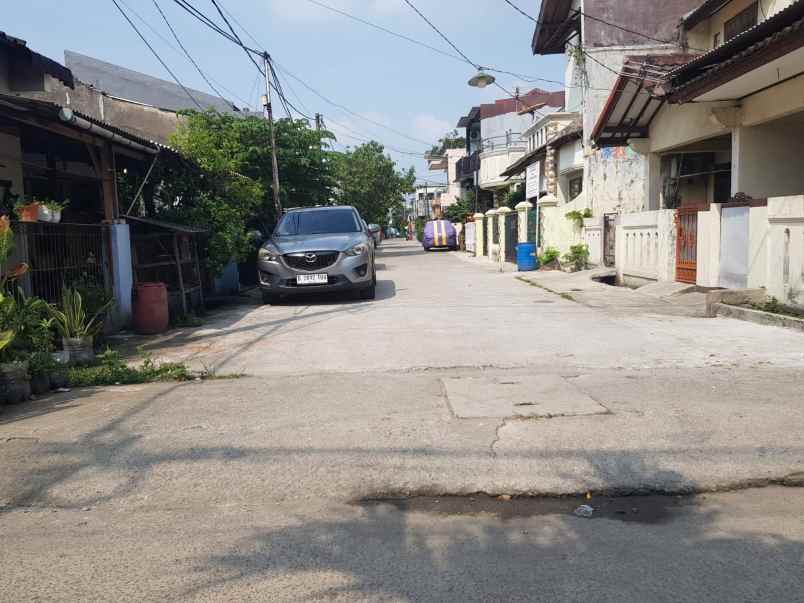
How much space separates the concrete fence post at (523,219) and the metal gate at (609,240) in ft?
16.3

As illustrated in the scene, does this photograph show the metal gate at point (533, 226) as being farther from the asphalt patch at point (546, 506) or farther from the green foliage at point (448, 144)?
the green foliage at point (448, 144)

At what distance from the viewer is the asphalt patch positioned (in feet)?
9.91

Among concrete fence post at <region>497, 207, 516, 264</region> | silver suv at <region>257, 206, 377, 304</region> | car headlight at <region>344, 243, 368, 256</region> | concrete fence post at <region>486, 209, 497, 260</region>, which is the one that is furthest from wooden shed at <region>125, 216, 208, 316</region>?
concrete fence post at <region>486, 209, 497, 260</region>

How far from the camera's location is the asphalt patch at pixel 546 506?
302cm

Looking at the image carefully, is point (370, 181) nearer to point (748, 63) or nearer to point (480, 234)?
point (480, 234)

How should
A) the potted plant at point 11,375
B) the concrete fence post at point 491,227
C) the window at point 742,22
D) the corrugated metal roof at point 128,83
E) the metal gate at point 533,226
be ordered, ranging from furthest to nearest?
the concrete fence post at point 491,227 < the corrugated metal roof at point 128,83 < the metal gate at point 533,226 < the window at point 742,22 < the potted plant at point 11,375

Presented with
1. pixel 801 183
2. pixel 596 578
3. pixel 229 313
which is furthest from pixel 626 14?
pixel 596 578

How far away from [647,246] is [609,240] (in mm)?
3199

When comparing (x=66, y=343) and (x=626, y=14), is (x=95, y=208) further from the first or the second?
(x=626, y=14)

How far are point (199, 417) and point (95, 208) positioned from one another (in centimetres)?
927

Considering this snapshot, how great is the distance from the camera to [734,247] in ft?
30.4

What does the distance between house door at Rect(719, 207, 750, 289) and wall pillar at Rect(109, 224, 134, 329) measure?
28.6 feet

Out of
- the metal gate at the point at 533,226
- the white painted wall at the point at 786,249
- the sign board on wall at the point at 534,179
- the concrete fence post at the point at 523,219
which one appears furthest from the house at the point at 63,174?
the sign board on wall at the point at 534,179

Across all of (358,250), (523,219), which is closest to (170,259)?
(358,250)
